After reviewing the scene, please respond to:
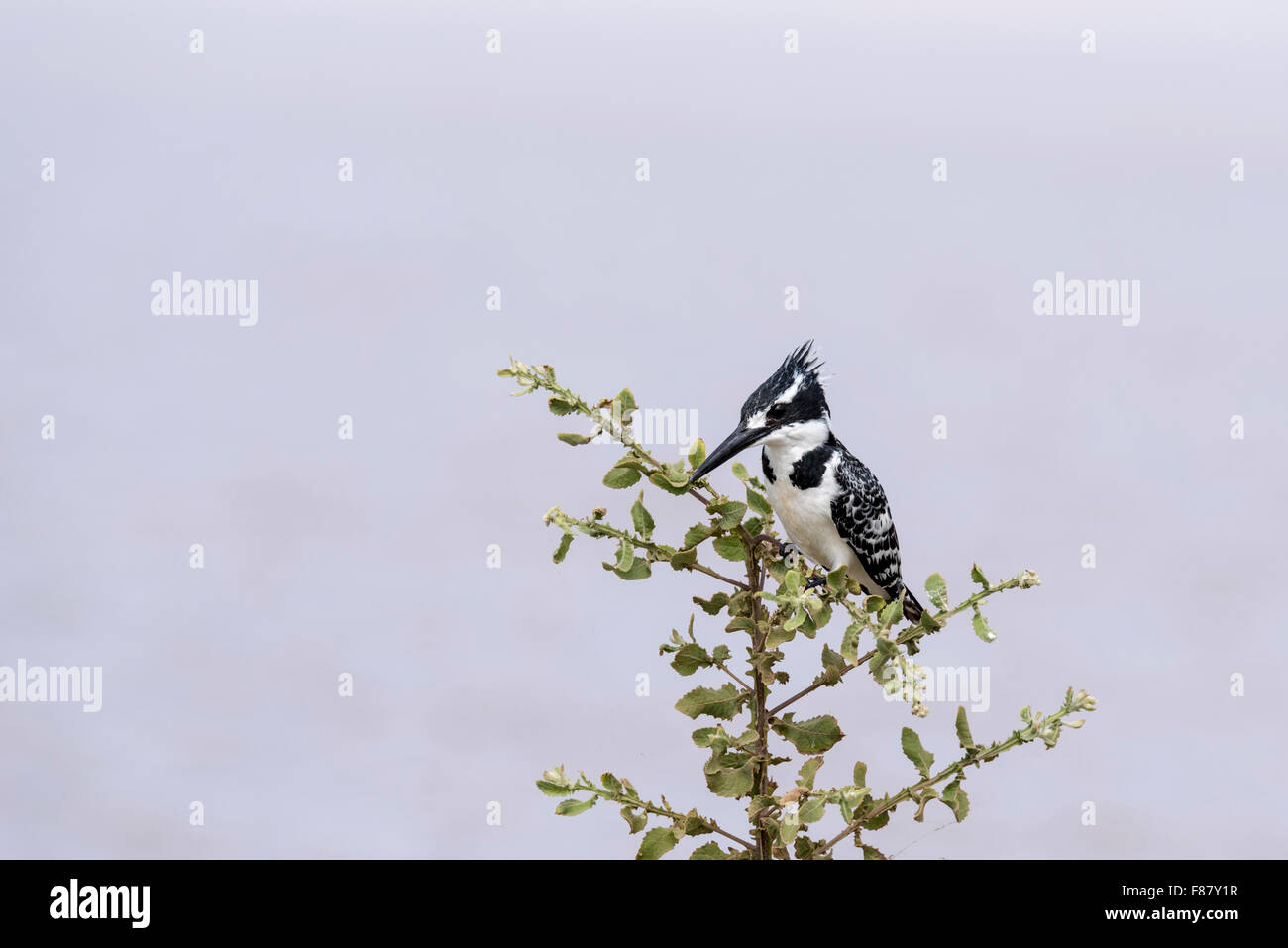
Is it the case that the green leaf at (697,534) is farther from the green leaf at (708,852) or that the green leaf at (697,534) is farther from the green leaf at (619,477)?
the green leaf at (708,852)

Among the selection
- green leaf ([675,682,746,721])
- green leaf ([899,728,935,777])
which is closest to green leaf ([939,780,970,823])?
green leaf ([899,728,935,777])

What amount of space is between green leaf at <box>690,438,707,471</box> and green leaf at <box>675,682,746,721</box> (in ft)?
1.34

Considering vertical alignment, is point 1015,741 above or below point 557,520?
below

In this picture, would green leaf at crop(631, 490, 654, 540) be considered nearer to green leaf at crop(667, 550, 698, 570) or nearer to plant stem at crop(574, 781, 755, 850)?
green leaf at crop(667, 550, 698, 570)

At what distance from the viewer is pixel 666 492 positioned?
221 centimetres

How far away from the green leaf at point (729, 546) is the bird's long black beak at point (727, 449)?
118 millimetres

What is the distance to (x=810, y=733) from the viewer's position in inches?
88.2

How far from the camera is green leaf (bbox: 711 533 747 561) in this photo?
89.0 inches

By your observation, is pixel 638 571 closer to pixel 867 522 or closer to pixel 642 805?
pixel 642 805

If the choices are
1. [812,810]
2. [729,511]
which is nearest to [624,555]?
[729,511]

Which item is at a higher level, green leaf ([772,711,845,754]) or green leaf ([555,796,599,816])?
green leaf ([772,711,845,754])

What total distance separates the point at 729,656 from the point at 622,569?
10.5 inches
